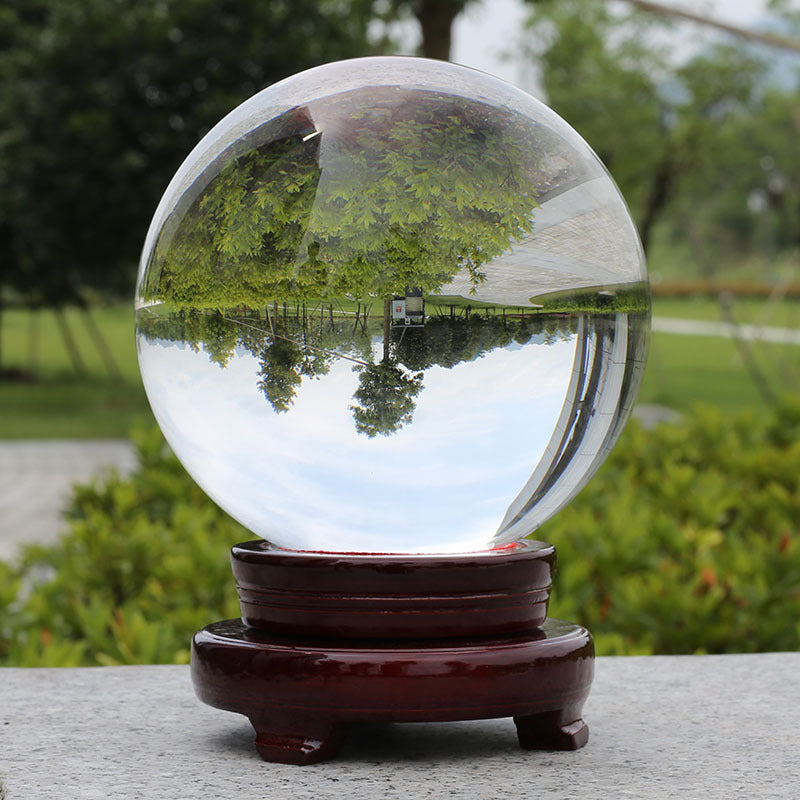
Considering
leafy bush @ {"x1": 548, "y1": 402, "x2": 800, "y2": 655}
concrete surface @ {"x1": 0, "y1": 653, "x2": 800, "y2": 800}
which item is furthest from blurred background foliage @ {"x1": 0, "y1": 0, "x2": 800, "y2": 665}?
concrete surface @ {"x1": 0, "y1": 653, "x2": 800, "y2": 800}

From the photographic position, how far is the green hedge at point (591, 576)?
409 cm

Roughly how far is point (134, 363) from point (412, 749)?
82.0 ft

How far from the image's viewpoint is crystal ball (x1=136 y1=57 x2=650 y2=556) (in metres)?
2.44

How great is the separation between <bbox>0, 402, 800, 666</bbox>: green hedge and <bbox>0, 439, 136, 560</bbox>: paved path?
2.00 metres

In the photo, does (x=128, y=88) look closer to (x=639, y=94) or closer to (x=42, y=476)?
(x=42, y=476)

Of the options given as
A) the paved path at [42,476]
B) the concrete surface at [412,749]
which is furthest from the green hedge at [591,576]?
the paved path at [42,476]

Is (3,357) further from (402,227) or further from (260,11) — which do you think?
(402,227)

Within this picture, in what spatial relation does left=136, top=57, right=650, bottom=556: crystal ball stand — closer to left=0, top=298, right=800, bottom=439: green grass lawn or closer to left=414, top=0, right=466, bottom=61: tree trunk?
left=0, top=298, right=800, bottom=439: green grass lawn

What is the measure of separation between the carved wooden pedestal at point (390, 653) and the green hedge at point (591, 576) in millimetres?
1155

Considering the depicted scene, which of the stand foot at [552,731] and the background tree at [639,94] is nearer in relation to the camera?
the stand foot at [552,731]

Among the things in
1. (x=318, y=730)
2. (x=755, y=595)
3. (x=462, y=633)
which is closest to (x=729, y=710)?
(x=462, y=633)

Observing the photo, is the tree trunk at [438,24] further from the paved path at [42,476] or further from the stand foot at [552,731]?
the stand foot at [552,731]

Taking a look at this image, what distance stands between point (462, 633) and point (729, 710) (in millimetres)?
791

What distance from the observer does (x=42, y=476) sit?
10.9 m
